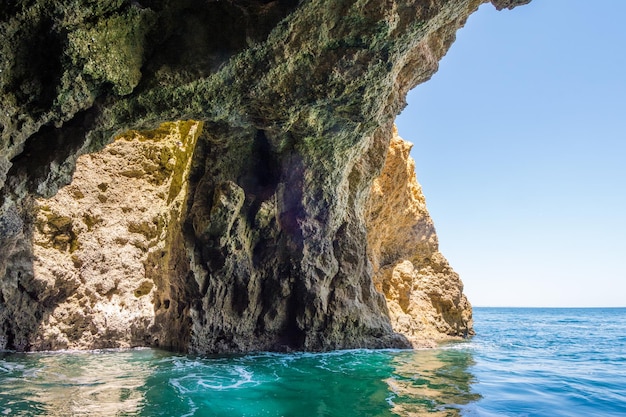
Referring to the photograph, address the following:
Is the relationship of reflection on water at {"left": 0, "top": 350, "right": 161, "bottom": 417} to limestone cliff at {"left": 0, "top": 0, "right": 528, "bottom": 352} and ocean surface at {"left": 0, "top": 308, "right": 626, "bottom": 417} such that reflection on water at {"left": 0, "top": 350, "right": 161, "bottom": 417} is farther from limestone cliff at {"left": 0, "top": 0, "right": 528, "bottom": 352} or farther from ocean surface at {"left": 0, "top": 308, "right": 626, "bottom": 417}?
limestone cliff at {"left": 0, "top": 0, "right": 528, "bottom": 352}

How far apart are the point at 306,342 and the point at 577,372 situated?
6.68 meters

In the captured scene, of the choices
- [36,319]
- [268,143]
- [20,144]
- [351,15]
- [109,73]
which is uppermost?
[351,15]

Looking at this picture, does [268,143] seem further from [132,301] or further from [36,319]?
[36,319]

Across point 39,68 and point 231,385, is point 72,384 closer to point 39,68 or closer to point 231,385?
point 231,385

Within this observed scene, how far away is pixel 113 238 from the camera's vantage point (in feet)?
42.6

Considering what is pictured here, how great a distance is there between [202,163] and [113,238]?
4211mm

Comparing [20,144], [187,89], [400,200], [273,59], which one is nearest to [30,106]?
[20,144]

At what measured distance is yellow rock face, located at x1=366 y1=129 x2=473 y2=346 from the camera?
674 inches

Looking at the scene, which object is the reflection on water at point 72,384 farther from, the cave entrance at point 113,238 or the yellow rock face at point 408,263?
the yellow rock face at point 408,263

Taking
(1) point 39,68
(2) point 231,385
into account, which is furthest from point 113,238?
(1) point 39,68

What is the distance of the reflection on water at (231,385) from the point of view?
574 centimetres

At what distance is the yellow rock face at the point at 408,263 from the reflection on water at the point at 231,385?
6616 mm

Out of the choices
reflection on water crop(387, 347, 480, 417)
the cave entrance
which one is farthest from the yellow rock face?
the cave entrance

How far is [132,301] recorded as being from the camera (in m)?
12.6
